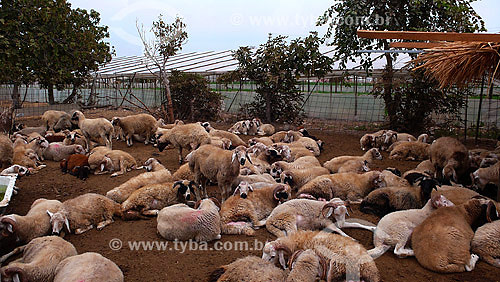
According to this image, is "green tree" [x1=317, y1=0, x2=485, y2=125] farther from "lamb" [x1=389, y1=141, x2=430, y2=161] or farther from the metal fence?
"lamb" [x1=389, y1=141, x2=430, y2=161]

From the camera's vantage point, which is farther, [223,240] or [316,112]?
[316,112]

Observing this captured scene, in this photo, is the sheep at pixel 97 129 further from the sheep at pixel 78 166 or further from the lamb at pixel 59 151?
the sheep at pixel 78 166

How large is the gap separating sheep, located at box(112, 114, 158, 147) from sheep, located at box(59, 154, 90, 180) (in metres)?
2.62

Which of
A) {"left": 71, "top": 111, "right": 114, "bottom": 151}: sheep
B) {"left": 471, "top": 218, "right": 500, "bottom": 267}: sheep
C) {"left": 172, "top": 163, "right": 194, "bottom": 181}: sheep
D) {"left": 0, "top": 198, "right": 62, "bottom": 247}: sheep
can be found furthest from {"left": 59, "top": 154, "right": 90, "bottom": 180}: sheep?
{"left": 471, "top": 218, "right": 500, "bottom": 267}: sheep

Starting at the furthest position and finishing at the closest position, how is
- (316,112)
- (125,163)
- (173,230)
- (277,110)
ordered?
(316,112) < (277,110) < (125,163) < (173,230)

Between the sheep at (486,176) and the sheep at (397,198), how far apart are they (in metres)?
1.62

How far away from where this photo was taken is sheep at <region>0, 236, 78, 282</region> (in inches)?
153

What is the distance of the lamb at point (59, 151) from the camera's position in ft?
32.5

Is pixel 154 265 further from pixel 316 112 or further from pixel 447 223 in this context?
pixel 316 112

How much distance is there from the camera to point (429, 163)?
804 centimetres

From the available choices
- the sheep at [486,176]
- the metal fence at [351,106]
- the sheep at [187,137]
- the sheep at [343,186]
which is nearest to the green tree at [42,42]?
the metal fence at [351,106]

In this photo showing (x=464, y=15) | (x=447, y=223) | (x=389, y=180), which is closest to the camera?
(x=447, y=223)

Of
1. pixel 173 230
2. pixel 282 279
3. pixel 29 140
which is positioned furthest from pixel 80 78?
pixel 282 279

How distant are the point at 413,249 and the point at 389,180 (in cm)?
220
